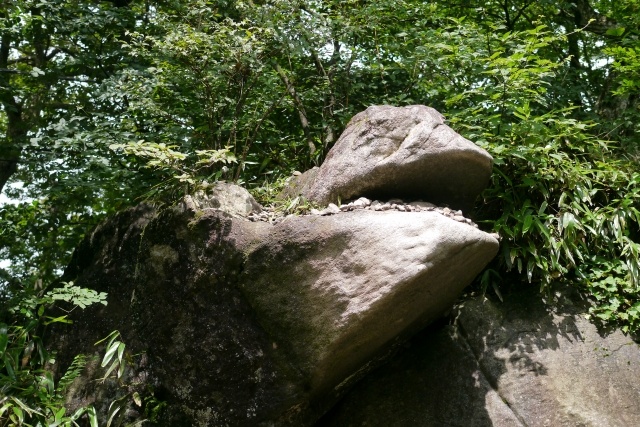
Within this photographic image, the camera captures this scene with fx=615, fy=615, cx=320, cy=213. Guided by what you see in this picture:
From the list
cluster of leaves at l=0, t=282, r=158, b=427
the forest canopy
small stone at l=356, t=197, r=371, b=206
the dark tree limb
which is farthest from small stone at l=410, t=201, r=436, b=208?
cluster of leaves at l=0, t=282, r=158, b=427

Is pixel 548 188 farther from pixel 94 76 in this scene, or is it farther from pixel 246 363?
pixel 94 76

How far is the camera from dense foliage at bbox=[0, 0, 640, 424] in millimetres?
5516

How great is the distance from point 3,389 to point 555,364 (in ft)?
14.8

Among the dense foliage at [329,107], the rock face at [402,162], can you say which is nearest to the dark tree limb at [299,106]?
the dense foliage at [329,107]

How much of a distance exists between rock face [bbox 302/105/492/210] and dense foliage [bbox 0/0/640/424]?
25.2 inches

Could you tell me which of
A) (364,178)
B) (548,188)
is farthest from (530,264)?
(364,178)

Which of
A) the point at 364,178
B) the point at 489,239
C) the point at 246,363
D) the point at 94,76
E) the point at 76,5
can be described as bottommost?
the point at 246,363

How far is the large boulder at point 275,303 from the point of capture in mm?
4316

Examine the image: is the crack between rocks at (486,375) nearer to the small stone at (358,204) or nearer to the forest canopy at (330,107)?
the forest canopy at (330,107)

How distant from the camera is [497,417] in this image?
4992mm

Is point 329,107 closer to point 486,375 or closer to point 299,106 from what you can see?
point 299,106

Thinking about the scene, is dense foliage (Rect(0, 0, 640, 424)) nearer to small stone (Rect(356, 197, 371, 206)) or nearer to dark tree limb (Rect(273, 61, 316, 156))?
dark tree limb (Rect(273, 61, 316, 156))

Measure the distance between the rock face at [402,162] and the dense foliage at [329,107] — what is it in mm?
641

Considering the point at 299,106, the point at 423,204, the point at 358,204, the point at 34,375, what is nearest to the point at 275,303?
the point at 358,204
